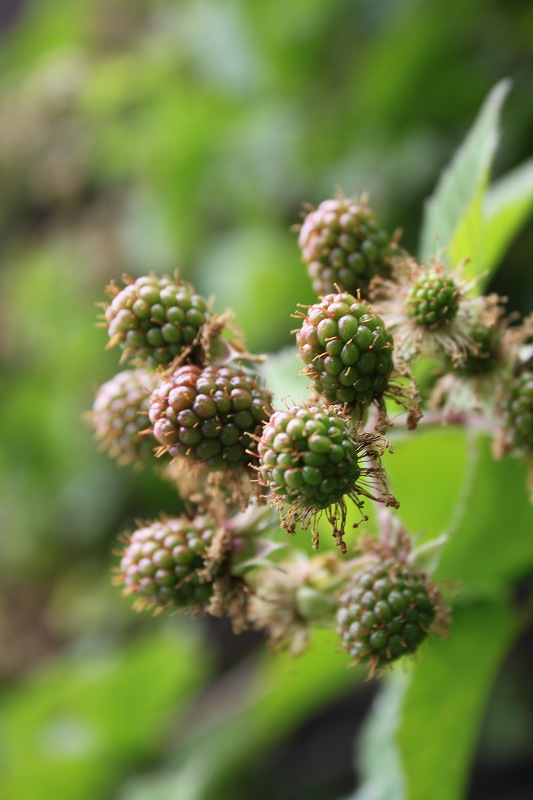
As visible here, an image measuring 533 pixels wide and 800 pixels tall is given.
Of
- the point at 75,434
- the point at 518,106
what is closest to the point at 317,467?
the point at 518,106

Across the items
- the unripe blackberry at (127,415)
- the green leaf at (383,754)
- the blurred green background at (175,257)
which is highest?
the blurred green background at (175,257)

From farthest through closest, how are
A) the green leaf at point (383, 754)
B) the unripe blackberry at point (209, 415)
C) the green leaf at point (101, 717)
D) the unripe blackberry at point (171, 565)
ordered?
1. the green leaf at point (101, 717)
2. the green leaf at point (383, 754)
3. the unripe blackberry at point (171, 565)
4. the unripe blackberry at point (209, 415)

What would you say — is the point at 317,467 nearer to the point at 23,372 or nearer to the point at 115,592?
the point at 115,592

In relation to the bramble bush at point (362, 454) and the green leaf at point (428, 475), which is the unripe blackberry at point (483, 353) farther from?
the green leaf at point (428, 475)

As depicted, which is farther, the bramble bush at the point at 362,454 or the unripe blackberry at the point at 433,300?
the unripe blackberry at the point at 433,300

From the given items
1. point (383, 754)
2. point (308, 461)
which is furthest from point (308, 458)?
point (383, 754)

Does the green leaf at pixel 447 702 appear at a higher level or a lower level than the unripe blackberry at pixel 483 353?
lower

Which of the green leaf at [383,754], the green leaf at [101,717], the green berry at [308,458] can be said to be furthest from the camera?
the green leaf at [101,717]

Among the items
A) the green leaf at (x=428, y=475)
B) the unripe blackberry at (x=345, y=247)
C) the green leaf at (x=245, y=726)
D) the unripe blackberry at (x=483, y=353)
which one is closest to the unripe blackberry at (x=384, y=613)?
the green leaf at (x=428, y=475)

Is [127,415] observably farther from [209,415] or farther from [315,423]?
[315,423]
